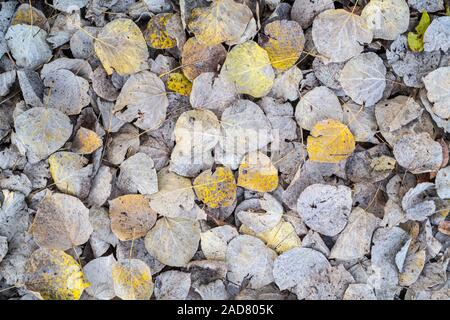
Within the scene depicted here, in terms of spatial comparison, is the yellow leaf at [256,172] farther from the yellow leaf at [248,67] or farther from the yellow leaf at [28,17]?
the yellow leaf at [28,17]

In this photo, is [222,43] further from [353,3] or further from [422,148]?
[422,148]

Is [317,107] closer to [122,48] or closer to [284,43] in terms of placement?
[284,43]

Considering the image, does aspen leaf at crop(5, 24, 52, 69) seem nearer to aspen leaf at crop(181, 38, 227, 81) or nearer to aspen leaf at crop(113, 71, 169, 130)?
aspen leaf at crop(113, 71, 169, 130)

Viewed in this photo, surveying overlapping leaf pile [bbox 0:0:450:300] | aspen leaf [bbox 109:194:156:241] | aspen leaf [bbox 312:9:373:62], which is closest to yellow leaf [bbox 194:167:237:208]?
overlapping leaf pile [bbox 0:0:450:300]

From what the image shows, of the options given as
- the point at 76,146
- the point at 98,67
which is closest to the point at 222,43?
the point at 98,67

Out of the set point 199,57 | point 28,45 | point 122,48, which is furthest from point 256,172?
point 28,45

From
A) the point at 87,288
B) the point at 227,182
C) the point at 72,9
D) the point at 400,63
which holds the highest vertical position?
the point at 72,9
